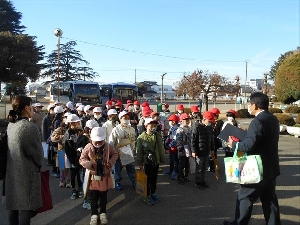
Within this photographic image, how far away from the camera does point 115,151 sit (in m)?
4.81

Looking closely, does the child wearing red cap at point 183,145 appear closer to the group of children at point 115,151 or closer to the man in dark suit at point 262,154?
the group of children at point 115,151

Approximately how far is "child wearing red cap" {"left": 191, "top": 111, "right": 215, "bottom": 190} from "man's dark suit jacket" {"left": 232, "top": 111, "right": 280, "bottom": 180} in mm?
2606

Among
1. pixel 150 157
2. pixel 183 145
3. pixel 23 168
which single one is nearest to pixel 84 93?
pixel 183 145

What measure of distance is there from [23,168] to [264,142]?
2917mm

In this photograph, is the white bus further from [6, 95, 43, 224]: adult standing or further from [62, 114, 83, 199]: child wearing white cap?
[6, 95, 43, 224]: adult standing

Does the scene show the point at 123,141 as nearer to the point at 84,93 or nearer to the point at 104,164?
the point at 104,164

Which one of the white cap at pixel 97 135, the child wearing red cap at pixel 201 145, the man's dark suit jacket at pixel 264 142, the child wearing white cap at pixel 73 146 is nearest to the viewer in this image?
the man's dark suit jacket at pixel 264 142

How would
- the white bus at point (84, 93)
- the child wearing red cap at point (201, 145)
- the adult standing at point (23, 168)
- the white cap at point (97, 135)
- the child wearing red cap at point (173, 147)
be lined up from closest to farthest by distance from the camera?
the adult standing at point (23, 168), the white cap at point (97, 135), the child wearing red cap at point (201, 145), the child wearing red cap at point (173, 147), the white bus at point (84, 93)

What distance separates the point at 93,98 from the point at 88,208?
19.6m

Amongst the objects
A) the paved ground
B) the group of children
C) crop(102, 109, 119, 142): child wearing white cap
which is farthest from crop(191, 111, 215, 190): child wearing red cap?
crop(102, 109, 119, 142): child wearing white cap

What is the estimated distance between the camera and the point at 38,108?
31.0 feet

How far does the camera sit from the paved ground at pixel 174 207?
475 cm

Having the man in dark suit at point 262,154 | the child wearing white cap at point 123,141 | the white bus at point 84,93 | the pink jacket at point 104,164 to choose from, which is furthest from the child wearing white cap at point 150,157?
the white bus at point 84,93

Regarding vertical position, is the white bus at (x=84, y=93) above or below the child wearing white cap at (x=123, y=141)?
above
